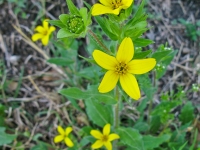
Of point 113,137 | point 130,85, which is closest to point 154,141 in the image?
point 113,137

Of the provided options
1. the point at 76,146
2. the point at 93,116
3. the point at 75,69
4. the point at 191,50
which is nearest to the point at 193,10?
the point at 191,50

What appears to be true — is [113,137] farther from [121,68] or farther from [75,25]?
[75,25]

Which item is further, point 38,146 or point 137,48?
point 38,146

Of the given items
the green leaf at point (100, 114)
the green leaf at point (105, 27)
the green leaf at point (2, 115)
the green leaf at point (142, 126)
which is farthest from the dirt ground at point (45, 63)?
the green leaf at point (105, 27)

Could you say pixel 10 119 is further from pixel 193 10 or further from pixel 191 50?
pixel 193 10

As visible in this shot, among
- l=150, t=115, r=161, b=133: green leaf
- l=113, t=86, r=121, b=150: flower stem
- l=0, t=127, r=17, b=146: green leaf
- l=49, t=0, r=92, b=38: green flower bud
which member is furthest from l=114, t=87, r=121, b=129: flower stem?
l=0, t=127, r=17, b=146: green leaf

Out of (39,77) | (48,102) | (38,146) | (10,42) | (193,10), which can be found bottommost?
(38,146)
